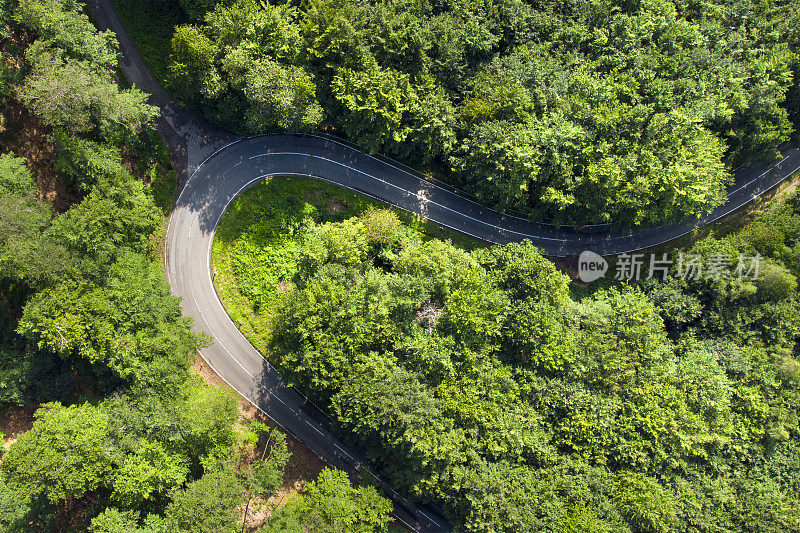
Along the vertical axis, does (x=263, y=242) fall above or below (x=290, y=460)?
above

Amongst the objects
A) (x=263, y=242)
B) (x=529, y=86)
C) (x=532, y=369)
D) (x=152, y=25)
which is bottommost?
(x=532, y=369)

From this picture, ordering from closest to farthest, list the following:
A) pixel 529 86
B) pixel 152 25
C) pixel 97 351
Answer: pixel 97 351 < pixel 152 25 < pixel 529 86

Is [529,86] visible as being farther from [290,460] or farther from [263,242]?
[290,460]

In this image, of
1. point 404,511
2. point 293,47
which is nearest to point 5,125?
point 293,47

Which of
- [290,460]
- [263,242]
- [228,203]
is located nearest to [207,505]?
[290,460]

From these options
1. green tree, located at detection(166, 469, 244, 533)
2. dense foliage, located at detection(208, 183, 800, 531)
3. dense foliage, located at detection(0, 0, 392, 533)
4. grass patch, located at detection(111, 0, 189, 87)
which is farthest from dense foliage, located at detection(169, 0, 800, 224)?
green tree, located at detection(166, 469, 244, 533)

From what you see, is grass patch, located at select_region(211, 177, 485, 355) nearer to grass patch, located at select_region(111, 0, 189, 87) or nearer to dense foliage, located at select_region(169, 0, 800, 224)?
dense foliage, located at select_region(169, 0, 800, 224)

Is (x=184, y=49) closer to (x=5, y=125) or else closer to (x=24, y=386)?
(x=5, y=125)
